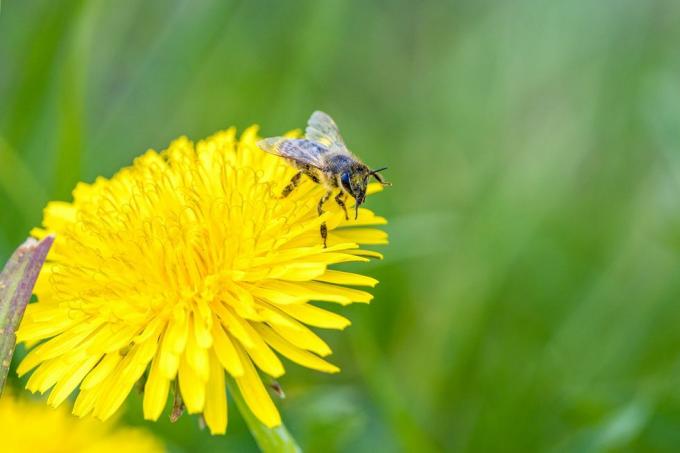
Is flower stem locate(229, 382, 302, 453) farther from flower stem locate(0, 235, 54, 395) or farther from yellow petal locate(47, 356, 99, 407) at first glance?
flower stem locate(0, 235, 54, 395)

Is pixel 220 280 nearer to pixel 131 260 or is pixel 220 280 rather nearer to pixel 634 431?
pixel 131 260

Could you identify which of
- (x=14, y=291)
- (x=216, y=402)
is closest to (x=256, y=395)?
(x=216, y=402)

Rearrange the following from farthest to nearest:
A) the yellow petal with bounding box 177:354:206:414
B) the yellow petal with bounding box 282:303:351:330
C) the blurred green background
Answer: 1. the blurred green background
2. the yellow petal with bounding box 282:303:351:330
3. the yellow petal with bounding box 177:354:206:414

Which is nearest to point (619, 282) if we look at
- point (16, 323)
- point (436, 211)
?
point (436, 211)

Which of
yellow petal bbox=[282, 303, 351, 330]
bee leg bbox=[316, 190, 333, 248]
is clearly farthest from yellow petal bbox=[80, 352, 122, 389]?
bee leg bbox=[316, 190, 333, 248]

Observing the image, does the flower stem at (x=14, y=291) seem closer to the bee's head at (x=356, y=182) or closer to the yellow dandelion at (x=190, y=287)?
the yellow dandelion at (x=190, y=287)

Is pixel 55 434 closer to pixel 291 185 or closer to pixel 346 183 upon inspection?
pixel 291 185

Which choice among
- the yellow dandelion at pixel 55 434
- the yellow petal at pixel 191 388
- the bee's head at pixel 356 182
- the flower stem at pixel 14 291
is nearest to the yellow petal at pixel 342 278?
the bee's head at pixel 356 182
